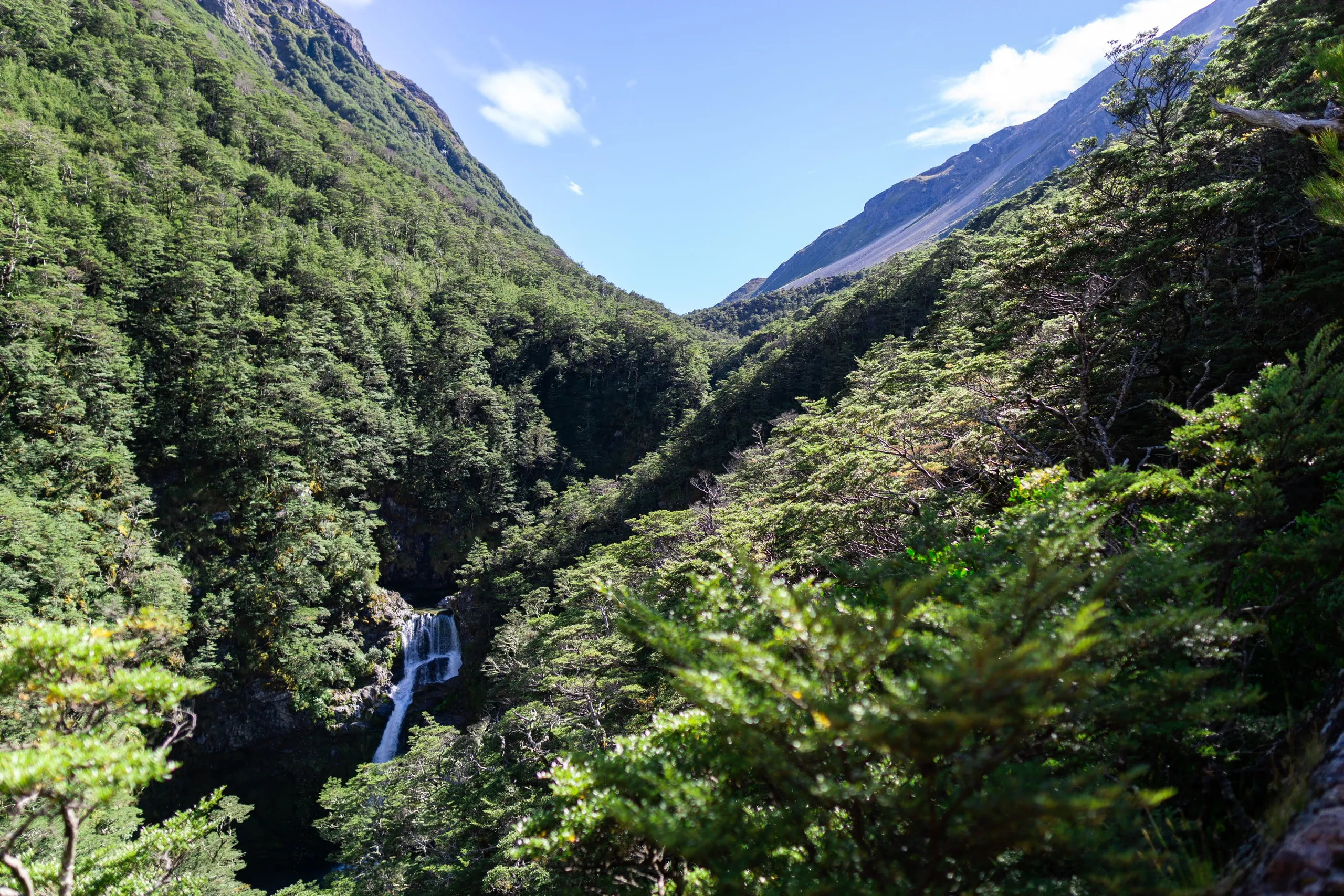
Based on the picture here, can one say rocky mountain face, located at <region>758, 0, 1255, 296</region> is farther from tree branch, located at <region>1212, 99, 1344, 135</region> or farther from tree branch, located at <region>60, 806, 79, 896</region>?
tree branch, located at <region>60, 806, 79, 896</region>

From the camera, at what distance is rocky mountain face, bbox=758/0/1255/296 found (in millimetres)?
111125

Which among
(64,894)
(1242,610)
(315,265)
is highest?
(315,265)

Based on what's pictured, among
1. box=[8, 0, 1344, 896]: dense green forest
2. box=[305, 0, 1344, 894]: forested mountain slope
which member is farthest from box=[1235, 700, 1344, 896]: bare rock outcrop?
box=[8, 0, 1344, 896]: dense green forest

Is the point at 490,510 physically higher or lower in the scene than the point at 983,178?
lower

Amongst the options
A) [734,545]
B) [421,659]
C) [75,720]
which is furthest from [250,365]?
[734,545]

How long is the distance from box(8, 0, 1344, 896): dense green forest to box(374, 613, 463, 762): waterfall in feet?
4.67

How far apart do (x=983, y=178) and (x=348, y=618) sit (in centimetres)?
17431

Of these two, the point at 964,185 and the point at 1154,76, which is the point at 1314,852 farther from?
the point at 964,185

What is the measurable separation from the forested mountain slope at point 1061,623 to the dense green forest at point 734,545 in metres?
0.04

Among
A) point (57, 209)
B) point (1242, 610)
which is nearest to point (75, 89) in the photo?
point (57, 209)

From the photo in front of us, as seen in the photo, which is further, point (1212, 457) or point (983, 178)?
point (983, 178)

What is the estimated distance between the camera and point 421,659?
29766mm

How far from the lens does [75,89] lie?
40.3m

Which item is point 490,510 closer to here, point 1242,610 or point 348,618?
point 348,618
